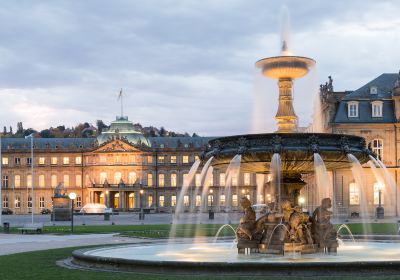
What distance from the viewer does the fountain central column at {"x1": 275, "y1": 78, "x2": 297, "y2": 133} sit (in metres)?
19.8

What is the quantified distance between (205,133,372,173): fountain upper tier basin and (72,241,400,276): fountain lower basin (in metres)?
2.45

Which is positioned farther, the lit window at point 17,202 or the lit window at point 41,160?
the lit window at point 41,160

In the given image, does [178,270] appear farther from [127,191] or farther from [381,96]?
[127,191]

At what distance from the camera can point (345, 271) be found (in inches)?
605

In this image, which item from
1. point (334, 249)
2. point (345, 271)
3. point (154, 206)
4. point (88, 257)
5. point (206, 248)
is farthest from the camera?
point (154, 206)

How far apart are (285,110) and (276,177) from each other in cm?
190

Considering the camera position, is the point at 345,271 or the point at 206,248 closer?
the point at 345,271

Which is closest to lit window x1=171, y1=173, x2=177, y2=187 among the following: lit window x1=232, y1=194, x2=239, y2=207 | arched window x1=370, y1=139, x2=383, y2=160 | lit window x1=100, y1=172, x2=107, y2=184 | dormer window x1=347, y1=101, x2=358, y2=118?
lit window x1=232, y1=194, x2=239, y2=207

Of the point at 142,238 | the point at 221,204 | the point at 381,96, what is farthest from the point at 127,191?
the point at 142,238

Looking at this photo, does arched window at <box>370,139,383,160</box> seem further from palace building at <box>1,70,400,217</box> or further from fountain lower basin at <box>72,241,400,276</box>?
palace building at <box>1,70,400,217</box>

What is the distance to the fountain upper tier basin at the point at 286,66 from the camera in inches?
773

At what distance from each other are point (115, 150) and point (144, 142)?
6.49 m

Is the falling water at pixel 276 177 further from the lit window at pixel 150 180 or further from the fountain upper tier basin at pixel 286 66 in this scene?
the lit window at pixel 150 180

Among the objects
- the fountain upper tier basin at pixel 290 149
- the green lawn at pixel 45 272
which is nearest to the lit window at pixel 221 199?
the green lawn at pixel 45 272
